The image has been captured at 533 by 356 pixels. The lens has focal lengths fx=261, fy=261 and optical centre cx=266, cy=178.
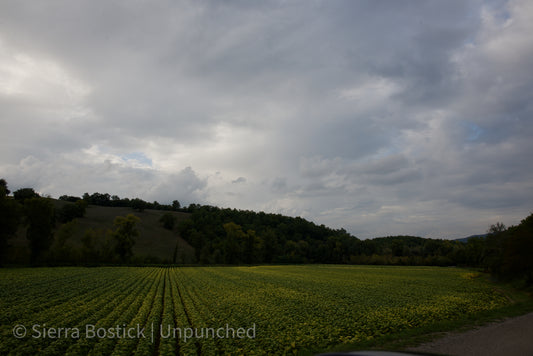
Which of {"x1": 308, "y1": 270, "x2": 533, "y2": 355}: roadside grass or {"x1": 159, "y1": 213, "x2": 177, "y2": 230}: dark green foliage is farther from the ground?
{"x1": 159, "y1": 213, "x2": 177, "y2": 230}: dark green foliage

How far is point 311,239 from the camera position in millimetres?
158500

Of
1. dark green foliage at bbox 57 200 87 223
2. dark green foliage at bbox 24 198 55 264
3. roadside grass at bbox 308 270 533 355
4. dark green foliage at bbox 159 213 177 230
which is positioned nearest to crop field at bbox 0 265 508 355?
roadside grass at bbox 308 270 533 355

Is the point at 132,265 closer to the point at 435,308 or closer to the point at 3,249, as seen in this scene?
the point at 3,249

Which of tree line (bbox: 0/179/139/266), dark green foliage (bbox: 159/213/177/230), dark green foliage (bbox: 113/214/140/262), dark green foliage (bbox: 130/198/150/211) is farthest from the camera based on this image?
dark green foliage (bbox: 130/198/150/211)

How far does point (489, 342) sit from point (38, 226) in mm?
90750

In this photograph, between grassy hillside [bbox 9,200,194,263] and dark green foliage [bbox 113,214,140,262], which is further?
grassy hillside [bbox 9,200,194,263]

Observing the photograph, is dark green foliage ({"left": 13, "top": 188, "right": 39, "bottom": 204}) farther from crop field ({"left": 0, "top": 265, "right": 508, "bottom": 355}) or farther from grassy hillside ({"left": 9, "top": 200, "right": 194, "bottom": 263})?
crop field ({"left": 0, "top": 265, "right": 508, "bottom": 355})

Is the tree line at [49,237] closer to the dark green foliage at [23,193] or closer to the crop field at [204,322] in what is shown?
the crop field at [204,322]

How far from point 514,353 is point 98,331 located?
19650 mm

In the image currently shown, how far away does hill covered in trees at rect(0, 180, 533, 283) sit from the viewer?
5912 centimetres

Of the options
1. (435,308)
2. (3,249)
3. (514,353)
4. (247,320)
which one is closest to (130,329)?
(247,320)

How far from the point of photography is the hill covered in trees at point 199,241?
194ft

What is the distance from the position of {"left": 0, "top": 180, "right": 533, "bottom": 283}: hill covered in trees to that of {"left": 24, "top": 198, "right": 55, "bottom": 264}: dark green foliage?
20cm

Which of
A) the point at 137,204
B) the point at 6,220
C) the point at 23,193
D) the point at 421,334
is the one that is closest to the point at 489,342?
the point at 421,334
